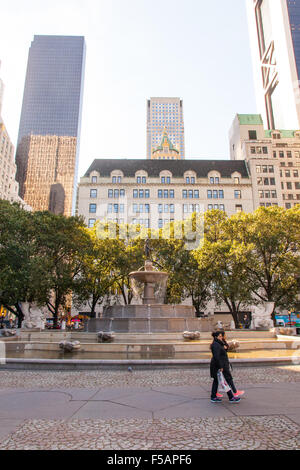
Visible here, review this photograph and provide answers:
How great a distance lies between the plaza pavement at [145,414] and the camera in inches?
163

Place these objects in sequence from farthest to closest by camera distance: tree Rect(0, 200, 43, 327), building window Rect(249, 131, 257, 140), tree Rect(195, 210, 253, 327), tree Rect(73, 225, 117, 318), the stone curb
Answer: building window Rect(249, 131, 257, 140) → tree Rect(73, 225, 117, 318) → tree Rect(195, 210, 253, 327) → tree Rect(0, 200, 43, 327) → the stone curb

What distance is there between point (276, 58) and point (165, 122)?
6902 centimetres

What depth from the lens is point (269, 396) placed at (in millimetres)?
6645

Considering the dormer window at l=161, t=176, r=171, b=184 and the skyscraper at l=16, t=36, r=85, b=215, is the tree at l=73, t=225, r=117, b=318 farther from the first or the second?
the skyscraper at l=16, t=36, r=85, b=215

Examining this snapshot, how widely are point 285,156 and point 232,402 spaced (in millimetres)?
88378

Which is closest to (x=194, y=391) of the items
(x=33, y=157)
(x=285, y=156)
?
(x=285, y=156)

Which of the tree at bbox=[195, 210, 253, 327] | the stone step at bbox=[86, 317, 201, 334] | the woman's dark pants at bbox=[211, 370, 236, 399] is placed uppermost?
the tree at bbox=[195, 210, 253, 327]

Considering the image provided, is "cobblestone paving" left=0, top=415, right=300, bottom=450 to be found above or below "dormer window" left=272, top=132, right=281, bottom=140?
below

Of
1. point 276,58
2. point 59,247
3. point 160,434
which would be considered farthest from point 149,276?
point 276,58

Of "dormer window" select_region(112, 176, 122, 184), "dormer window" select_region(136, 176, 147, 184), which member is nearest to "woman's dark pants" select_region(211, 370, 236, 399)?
"dormer window" select_region(136, 176, 147, 184)

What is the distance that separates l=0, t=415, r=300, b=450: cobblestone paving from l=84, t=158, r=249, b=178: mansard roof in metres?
63.4

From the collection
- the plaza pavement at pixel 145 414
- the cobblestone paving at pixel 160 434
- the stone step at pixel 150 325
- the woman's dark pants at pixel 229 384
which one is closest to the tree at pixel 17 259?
the stone step at pixel 150 325

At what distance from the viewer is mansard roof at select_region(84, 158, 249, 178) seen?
6726 cm
